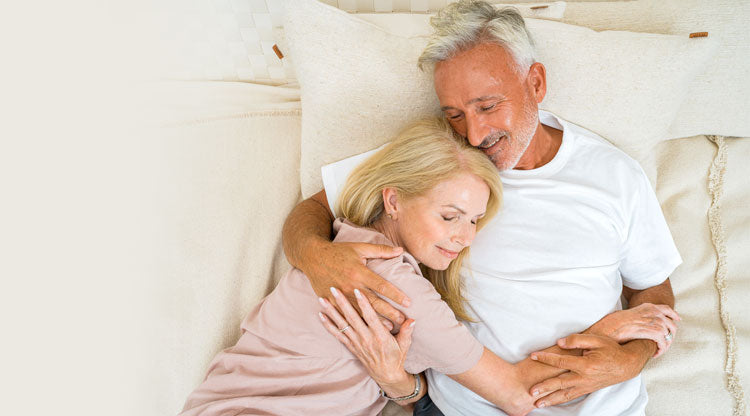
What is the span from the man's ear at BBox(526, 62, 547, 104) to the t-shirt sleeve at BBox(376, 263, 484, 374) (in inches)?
27.4

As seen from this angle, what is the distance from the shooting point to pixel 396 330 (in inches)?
46.4

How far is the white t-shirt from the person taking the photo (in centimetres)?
133

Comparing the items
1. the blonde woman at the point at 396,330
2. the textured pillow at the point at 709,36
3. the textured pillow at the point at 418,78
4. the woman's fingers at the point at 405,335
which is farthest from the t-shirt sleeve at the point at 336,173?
the textured pillow at the point at 709,36

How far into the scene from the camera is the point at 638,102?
1.50 m

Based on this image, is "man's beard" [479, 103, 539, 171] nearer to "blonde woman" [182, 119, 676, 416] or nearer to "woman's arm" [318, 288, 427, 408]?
"blonde woman" [182, 119, 676, 416]

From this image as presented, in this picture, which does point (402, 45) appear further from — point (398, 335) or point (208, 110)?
A: point (398, 335)

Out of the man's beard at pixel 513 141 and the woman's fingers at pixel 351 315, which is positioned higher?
the man's beard at pixel 513 141

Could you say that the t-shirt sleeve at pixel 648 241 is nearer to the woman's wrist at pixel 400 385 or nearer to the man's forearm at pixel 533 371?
the man's forearm at pixel 533 371

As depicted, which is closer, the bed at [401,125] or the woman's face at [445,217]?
the woman's face at [445,217]

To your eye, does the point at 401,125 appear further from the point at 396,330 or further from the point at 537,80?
the point at 396,330

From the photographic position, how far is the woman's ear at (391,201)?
1.35 m

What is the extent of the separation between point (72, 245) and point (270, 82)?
1061 mm

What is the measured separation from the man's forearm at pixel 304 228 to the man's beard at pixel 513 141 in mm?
530

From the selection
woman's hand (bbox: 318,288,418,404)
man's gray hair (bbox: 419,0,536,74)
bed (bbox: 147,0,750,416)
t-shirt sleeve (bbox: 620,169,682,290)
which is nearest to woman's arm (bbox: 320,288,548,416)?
woman's hand (bbox: 318,288,418,404)
